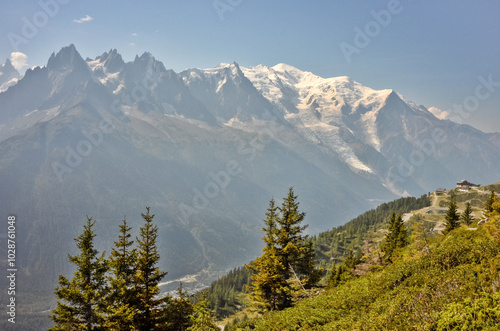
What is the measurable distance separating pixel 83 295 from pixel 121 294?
3.22 meters

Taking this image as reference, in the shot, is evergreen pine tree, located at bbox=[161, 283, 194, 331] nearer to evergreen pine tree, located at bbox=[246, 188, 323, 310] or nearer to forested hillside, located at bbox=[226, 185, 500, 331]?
evergreen pine tree, located at bbox=[246, 188, 323, 310]

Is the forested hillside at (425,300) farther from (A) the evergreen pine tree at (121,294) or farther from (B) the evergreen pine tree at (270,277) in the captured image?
(A) the evergreen pine tree at (121,294)

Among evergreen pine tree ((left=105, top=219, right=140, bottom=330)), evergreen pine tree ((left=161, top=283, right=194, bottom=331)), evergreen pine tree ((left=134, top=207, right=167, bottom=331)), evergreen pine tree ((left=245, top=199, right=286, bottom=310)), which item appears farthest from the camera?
evergreen pine tree ((left=245, top=199, right=286, bottom=310))

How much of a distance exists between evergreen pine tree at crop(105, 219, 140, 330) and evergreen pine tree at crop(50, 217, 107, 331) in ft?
3.15

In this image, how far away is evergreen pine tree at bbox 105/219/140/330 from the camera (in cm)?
2516

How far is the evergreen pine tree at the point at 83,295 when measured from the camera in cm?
2564

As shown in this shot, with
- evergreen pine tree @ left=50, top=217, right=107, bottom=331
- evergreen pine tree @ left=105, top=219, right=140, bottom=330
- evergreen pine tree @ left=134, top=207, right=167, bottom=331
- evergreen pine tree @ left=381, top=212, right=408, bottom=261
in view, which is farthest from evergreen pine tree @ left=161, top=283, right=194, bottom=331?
evergreen pine tree @ left=381, top=212, right=408, bottom=261

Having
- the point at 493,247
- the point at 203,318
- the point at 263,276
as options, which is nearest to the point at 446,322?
the point at 493,247

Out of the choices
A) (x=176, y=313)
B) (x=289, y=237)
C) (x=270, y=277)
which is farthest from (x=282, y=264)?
(x=176, y=313)

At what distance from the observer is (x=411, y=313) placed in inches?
517

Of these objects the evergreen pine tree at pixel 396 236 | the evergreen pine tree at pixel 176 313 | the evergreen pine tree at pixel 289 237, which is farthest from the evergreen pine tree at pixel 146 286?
the evergreen pine tree at pixel 396 236

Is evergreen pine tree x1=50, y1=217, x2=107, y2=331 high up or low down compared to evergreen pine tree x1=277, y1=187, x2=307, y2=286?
down

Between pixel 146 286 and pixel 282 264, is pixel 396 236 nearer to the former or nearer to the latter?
pixel 282 264

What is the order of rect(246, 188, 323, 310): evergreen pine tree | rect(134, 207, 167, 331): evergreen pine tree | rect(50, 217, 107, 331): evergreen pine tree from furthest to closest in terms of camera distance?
1. rect(246, 188, 323, 310): evergreen pine tree
2. rect(134, 207, 167, 331): evergreen pine tree
3. rect(50, 217, 107, 331): evergreen pine tree
